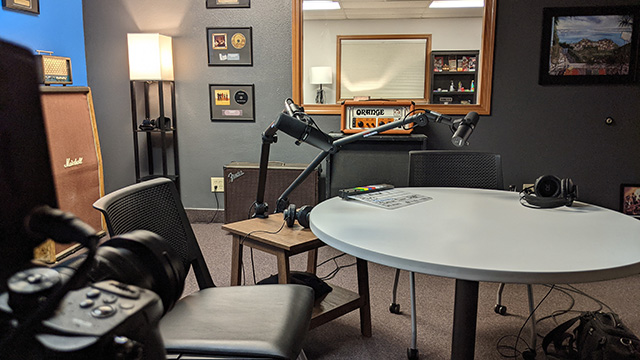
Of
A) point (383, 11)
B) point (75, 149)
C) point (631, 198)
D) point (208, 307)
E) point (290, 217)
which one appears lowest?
point (631, 198)

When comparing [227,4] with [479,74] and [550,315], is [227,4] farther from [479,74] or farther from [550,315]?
[550,315]

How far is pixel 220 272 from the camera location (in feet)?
8.82

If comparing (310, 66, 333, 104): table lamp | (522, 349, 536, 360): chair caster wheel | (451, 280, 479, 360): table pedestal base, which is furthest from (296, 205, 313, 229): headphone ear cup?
(310, 66, 333, 104): table lamp

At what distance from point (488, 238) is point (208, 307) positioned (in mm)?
795

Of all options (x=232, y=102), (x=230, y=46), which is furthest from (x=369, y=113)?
(x=230, y=46)

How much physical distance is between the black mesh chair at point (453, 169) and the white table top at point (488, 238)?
0.45 meters

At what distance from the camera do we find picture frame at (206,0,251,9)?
351 cm

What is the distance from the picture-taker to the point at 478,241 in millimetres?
1180

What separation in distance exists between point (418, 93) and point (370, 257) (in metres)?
3.07

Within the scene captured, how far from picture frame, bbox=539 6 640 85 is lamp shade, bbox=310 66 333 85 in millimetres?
1638

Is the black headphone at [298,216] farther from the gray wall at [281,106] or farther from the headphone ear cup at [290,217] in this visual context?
the gray wall at [281,106]

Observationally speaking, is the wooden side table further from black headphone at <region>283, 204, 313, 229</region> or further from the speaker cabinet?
the speaker cabinet

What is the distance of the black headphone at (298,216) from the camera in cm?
183

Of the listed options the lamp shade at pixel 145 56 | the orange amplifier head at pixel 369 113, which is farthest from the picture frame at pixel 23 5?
the orange amplifier head at pixel 369 113
